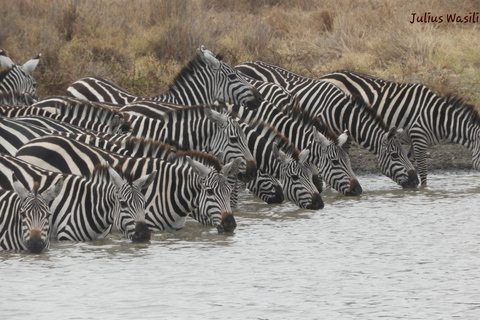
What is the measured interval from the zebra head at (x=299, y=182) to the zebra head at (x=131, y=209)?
9.74 ft

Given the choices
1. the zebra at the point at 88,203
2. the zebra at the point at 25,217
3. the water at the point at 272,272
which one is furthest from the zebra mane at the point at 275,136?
the zebra at the point at 25,217

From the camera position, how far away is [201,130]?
11758 millimetres

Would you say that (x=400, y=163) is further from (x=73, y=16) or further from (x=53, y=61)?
(x=73, y=16)

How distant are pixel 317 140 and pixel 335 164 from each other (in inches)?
16.1

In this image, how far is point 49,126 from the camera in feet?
36.1

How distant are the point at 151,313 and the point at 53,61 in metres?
12.1

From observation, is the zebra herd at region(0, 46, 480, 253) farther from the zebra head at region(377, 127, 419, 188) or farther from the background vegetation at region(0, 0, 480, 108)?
the background vegetation at region(0, 0, 480, 108)

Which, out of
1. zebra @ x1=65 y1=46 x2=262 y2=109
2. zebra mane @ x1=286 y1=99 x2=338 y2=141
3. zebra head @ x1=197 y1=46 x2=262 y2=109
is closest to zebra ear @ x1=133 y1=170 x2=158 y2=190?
zebra mane @ x1=286 y1=99 x2=338 y2=141

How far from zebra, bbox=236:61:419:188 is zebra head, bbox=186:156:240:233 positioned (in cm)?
412

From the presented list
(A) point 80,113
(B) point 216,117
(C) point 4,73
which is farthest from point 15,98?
(B) point 216,117

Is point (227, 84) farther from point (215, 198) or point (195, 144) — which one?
point (215, 198)

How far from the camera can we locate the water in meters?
6.68

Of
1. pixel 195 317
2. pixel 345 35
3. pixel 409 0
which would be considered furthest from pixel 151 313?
pixel 409 0

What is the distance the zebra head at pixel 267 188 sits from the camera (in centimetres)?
1187
